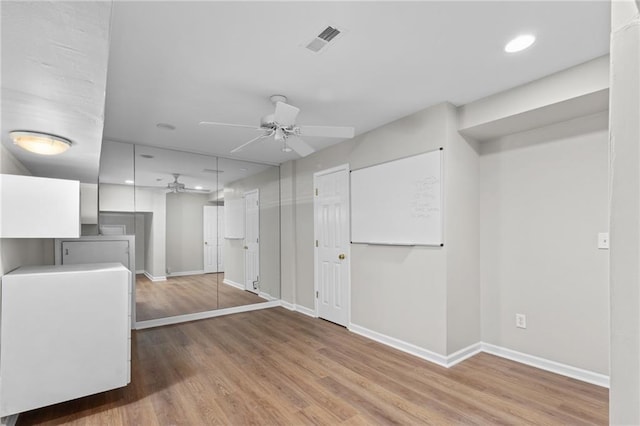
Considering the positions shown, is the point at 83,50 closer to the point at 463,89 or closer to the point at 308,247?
the point at 463,89

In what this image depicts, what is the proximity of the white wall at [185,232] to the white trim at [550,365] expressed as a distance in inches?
154

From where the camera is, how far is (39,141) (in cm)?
208

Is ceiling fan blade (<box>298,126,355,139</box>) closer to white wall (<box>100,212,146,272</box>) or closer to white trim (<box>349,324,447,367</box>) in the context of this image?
white trim (<box>349,324,447,367</box>)

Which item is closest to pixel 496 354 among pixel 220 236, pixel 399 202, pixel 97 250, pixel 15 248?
pixel 399 202

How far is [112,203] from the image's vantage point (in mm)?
4137

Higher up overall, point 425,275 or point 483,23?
point 483,23

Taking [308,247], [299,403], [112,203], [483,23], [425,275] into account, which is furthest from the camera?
[308,247]

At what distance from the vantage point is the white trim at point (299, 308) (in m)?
4.76

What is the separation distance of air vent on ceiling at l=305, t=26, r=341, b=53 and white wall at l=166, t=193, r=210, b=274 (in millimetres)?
3349

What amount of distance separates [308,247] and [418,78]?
9.74ft

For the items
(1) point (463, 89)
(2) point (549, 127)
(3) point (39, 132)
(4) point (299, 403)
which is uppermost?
(1) point (463, 89)

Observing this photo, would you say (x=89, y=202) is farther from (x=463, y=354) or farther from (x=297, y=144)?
(x=463, y=354)

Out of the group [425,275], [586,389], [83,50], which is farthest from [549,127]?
[83,50]

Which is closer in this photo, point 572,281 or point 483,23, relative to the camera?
point 483,23
